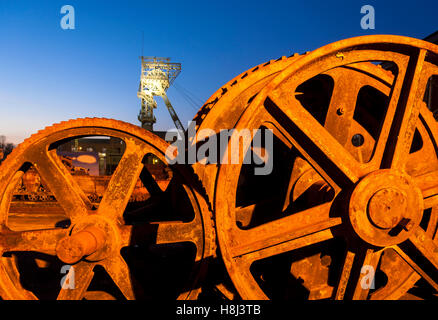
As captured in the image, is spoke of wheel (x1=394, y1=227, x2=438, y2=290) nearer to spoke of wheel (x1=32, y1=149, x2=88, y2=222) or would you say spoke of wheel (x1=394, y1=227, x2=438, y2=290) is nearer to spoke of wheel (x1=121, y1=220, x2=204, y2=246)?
spoke of wheel (x1=121, y1=220, x2=204, y2=246)

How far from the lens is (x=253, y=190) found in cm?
298

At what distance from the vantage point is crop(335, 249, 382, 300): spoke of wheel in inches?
71.6

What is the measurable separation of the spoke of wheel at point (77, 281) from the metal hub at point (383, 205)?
7.39 feet

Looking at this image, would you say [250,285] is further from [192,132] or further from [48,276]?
[48,276]

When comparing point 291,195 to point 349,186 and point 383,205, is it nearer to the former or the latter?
point 349,186

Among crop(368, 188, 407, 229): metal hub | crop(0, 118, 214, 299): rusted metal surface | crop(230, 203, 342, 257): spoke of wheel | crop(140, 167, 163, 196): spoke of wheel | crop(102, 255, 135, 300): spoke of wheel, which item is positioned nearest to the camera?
crop(368, 188, 407, 229): metal hub

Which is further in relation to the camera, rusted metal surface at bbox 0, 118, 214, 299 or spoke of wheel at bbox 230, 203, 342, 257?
rusted metal surface at bbox 0, 118, 214, 299

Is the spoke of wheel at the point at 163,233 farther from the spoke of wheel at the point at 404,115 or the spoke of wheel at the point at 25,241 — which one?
the spoke of wheel at the point at 404,115

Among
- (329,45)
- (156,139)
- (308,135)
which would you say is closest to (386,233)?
(308,135)

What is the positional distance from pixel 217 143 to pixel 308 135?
2.37 feet

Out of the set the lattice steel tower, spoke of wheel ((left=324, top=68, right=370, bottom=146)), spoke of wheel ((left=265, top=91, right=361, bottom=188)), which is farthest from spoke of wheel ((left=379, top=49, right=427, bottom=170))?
the lattice steel tower

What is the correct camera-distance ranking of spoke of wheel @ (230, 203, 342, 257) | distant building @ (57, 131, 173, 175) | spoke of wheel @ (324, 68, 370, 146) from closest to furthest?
spoke of wheel @ (230, 203, 342, 257)
spoke of wheel @ (324, 68, 370, 146)
distant building @ (57, 131, 173, 175)

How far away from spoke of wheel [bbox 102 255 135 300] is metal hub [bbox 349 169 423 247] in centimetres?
194

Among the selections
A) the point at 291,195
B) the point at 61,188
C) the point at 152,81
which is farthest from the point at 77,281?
the point at 152,81
